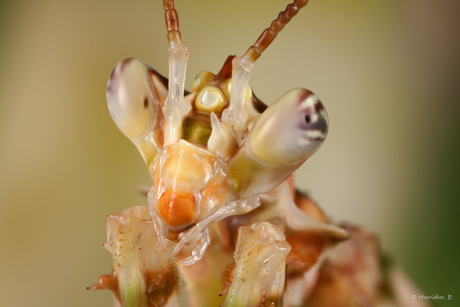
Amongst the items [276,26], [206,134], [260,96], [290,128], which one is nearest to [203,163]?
[206,134]

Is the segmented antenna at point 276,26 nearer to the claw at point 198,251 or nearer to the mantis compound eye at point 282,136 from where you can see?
the mantis compound eye at point 282,136

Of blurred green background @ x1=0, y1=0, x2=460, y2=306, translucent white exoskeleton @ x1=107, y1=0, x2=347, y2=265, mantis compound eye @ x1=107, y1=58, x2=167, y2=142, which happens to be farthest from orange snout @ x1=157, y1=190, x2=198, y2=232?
blurred green background @ x1=0, y1=0, x2=460, y2=306

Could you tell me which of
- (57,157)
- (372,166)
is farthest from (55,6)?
(372,166)

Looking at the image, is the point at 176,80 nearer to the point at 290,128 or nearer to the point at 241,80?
the point at 241,80

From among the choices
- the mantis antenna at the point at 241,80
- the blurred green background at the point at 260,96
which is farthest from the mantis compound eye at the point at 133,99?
the blurred green background at the point at 260,96

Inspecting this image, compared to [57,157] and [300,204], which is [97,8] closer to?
[57,157]

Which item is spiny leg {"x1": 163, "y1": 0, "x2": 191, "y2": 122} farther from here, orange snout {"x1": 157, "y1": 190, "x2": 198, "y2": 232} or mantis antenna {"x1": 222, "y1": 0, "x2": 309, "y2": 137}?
orange snout {"x1": 157, "y1": 190, "x2": 198, "y2": 232}
